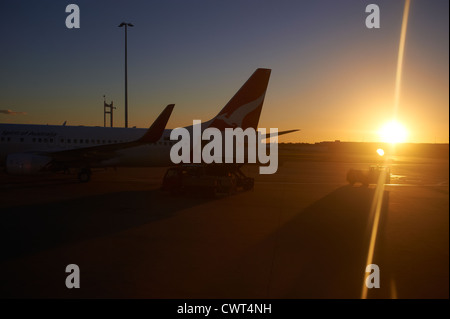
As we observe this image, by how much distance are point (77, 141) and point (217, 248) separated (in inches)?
757

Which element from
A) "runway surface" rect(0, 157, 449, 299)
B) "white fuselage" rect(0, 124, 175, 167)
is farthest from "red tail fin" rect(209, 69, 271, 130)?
"runway surface" rect(0, 157, 449, 299)

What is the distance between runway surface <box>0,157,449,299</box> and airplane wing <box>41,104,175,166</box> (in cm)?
473

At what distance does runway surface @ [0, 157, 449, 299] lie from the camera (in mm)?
6387

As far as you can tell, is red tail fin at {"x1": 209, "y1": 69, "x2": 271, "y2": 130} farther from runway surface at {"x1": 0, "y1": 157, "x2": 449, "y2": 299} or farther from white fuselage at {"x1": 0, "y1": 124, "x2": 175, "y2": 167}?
runway surface at {"x1": 0, "y1": 157, "x2": 449, "y2": 299}

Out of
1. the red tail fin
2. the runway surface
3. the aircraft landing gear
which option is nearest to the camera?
the runway surface

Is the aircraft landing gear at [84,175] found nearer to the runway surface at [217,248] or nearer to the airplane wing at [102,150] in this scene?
the airplane wing at [102,150]

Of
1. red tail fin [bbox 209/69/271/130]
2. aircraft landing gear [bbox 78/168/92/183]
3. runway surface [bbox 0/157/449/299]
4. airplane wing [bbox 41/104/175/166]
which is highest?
red tail fin [bbox 209/69/271/130]

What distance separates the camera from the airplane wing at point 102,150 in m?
19.6

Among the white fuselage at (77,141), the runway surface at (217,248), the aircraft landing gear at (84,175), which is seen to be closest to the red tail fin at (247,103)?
the white fuselage at (77,141)

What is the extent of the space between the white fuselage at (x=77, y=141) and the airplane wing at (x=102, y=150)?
92cm

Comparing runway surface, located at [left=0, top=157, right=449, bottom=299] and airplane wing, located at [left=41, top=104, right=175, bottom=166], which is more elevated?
airplane wing, located at [left=41, top=104, right=175, bottom=166]

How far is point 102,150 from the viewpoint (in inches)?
878

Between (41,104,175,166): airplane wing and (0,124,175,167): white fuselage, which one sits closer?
(41,104,175,166): airplane wing
